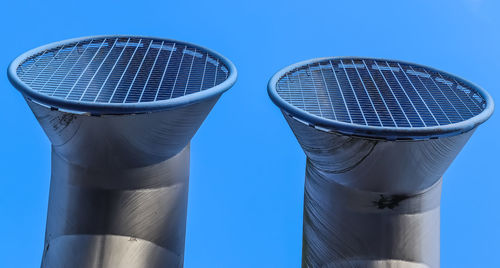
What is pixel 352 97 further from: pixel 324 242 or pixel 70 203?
pixel 70 203

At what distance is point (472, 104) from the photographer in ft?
5.64

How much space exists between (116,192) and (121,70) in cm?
47

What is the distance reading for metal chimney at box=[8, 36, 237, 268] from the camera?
1510 millimetres

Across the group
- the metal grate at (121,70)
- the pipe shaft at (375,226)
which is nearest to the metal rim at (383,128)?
the pipe shaft at (375,226)

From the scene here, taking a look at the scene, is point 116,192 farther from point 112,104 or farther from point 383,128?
point 383,128

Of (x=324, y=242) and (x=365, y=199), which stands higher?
(x=365, y=199)

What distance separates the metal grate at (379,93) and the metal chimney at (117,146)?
0.89ft

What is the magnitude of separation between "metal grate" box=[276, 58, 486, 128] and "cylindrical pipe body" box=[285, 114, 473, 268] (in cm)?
12

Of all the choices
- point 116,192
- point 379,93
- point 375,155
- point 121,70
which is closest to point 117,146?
point 116,192

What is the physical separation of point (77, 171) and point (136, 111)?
430 mm

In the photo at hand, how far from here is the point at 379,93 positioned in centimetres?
184

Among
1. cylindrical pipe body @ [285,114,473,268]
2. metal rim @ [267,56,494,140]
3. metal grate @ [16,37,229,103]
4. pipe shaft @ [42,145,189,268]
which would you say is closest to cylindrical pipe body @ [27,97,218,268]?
pipe shaft @ [42,145,189,268]

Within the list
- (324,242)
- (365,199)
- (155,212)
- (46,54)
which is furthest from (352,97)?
(46,54)

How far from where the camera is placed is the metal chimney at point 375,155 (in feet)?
4.74
